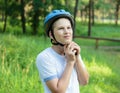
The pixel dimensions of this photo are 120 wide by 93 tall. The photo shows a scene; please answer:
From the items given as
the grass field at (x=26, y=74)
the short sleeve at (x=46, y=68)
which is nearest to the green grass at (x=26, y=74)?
the grass field at (x=26, y=74)

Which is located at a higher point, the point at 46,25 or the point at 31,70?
the point at 46,25

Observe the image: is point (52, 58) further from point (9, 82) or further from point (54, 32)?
point (9, 82)

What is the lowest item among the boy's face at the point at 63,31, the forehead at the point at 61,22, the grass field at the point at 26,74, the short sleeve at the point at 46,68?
the grass field at the point at 26,74

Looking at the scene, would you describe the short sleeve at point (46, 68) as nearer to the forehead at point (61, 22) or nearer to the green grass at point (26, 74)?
the forehead at point (61, 22)

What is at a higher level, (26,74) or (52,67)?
(52,67)

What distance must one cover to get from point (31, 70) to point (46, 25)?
520 cm

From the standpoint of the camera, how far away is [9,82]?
7.13m

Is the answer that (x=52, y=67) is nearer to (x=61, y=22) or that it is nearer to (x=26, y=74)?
(x=61, y=22)

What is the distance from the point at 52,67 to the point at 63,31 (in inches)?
12.8

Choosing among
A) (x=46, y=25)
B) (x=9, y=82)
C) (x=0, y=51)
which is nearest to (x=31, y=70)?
(x=0, y=51)

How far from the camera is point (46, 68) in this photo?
3.29 m

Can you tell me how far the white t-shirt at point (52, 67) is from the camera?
3.27 metres

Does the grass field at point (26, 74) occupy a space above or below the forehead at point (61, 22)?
below

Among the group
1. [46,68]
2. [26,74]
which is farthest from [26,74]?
Answer: [46,68]
